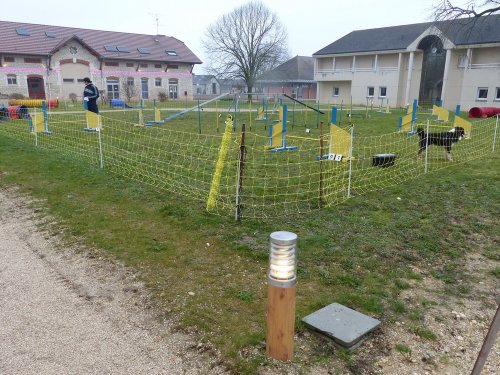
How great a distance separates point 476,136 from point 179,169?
470 inches

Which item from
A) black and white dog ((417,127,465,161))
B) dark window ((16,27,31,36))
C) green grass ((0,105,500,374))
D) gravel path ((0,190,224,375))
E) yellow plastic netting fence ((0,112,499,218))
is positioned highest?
dark window ((16,27,31,36))

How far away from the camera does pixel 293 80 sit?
59.0 metres

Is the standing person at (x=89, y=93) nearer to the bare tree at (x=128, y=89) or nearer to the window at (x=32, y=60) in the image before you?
the bare tree at (x=128, y=89)

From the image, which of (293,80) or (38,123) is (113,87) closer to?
(293,80)

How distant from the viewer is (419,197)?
277 inches

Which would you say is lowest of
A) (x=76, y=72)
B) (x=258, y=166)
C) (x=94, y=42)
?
(x=258, y=166)

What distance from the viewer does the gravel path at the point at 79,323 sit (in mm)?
2918

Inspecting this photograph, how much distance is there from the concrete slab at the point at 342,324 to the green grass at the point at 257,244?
12cm

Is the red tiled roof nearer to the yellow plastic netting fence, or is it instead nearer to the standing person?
the standing person

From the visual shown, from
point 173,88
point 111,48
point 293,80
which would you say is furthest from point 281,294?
point 293,80

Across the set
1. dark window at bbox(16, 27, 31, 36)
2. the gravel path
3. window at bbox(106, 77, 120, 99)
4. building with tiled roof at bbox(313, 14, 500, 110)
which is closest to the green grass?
the gravel path

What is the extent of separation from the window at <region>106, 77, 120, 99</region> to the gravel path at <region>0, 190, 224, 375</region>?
1687 inches

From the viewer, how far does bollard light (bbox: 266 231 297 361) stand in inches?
106

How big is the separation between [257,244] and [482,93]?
3305cm
